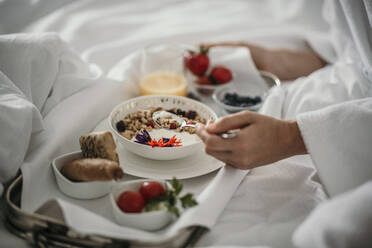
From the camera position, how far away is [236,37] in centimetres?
133

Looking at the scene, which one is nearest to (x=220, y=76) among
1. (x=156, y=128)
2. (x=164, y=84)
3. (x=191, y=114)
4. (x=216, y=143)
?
(x=164, y=84)

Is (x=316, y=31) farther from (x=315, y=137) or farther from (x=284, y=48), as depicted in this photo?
(x=315, y=137)

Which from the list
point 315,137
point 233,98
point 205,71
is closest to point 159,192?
point 315,137

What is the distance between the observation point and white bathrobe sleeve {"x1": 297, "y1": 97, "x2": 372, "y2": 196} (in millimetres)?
654

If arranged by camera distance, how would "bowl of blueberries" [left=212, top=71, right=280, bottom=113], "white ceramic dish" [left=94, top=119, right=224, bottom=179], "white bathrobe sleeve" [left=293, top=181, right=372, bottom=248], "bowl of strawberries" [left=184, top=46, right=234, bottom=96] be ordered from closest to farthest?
"white bathrobe sleeve" [left=293, top=181, right=372, bottom=248]
"white ceramic dish" [left=94, top=119, right=224, bottom=179]
"bowl of blueberries" [left=212, top=71, right=280, bottom=113]
"bowl of strawberries" [left=184, top=46, right=234, bottom=96]

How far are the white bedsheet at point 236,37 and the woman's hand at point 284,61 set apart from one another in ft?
0.29

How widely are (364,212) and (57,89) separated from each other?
74 centimetres

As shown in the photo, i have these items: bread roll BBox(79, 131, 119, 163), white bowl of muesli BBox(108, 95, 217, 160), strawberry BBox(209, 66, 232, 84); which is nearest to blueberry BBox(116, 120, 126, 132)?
white bowl of muesli BBox(108, 95, 217, 160)

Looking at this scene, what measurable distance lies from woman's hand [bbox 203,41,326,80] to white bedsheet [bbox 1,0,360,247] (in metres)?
0.09

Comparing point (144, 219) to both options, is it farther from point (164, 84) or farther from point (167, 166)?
point (164, 84)

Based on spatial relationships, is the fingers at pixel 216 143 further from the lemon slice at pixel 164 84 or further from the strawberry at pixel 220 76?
the strawberry at pixel 220 76

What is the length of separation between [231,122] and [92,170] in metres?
0.29

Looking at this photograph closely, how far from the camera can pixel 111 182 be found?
2.19ft

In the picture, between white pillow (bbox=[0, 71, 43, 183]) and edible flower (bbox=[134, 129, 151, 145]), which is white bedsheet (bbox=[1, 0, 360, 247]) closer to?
white pillow (bbox=[0, 71, 43, 183])
